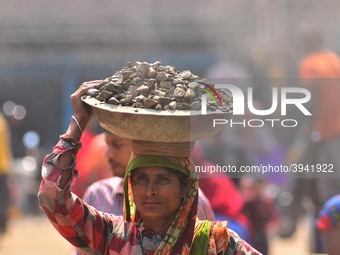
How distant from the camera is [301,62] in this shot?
9977mm

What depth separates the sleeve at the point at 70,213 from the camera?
4.86 metres

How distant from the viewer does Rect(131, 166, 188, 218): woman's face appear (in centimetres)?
489

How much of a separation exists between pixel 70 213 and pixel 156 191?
1.06ft

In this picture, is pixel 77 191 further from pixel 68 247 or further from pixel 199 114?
pixel 68 247

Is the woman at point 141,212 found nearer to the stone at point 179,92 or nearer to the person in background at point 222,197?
the stone at point 179,92

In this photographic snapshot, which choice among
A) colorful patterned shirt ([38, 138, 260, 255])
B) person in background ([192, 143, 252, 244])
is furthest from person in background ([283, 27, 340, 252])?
colorful patterned shirt ([38, 138, 260, 255])

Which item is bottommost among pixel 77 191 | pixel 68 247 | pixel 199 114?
pixel 68 247

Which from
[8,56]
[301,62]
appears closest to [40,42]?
[8,56]

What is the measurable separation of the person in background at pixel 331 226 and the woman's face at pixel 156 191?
116 centimetres

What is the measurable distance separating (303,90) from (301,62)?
3.96m

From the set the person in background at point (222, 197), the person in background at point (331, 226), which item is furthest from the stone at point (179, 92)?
the person in background at point (222, 197)

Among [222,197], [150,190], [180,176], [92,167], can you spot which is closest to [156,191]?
[150,190]

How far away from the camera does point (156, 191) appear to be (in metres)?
4.89

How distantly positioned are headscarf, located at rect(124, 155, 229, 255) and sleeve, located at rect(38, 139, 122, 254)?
13 cm
